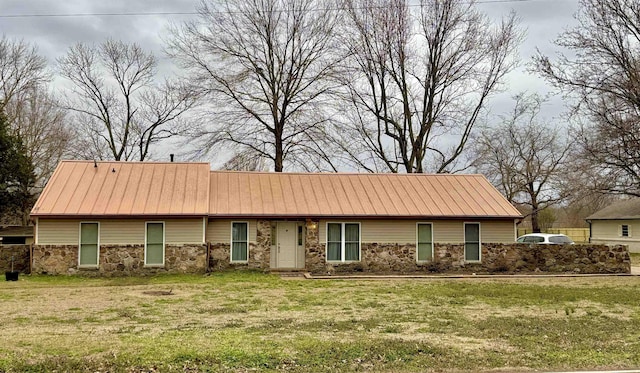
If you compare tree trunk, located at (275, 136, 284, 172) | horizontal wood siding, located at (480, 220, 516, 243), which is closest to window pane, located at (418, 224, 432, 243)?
horizontal wood siding, located at (480, 220, 516, 243)

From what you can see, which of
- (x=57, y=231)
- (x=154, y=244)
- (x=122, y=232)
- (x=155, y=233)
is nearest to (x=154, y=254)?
(x=154, y=244)

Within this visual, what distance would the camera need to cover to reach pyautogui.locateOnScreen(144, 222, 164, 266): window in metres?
19.7

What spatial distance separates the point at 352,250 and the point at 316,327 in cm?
1119

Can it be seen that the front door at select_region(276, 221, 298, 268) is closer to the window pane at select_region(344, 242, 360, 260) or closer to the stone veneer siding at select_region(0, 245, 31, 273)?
the window pane at select_region(344, 242, 360, 260)

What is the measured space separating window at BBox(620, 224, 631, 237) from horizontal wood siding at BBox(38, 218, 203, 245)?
2990cm

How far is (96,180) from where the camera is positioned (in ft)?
69.2

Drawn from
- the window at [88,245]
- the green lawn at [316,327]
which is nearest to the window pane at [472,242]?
the green lawn at [316,327]

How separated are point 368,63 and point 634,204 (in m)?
21.5

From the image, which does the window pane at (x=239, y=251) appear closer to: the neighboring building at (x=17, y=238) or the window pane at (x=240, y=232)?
the window pane at (x=240, y=232)

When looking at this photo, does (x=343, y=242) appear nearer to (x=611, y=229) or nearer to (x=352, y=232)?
(x=352, y=232)

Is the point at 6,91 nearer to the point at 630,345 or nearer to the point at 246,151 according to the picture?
the point at 246,151

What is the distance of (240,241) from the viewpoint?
20.6 meters

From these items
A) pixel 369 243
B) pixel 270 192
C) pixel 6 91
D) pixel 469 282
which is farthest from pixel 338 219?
pixel 6 91

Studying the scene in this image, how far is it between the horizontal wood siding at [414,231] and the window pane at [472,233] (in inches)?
6.5
